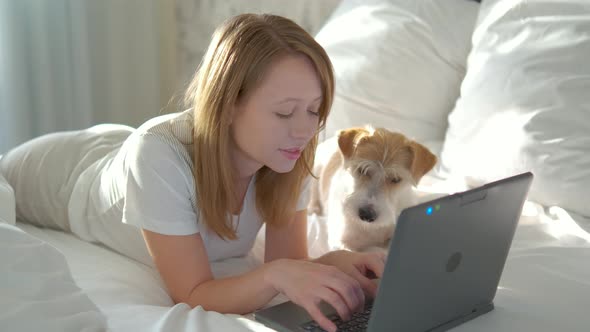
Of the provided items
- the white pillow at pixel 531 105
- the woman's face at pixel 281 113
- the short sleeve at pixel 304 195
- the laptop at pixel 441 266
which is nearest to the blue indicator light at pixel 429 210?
the laptop at pixel 441 266

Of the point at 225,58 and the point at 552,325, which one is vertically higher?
the point at 225,58

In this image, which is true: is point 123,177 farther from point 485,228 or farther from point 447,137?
point 447,137

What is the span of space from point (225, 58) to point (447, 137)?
4.03 ft

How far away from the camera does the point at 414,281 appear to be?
3.70ft

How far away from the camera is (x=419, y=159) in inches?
79.1

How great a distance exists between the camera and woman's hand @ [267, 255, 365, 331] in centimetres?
124

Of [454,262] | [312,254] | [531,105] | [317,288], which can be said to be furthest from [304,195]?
[531,105]

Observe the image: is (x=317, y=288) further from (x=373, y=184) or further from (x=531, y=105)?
(x=531, y=105)

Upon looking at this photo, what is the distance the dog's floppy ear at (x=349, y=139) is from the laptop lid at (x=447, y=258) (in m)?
0.77

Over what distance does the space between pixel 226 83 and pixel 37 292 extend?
1.90 ft

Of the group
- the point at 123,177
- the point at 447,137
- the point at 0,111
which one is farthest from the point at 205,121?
the point at 0,111

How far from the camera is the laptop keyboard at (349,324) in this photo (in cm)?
123

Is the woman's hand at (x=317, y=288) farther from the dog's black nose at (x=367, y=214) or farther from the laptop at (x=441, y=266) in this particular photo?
the dog's black nose at (x=367, y=214)

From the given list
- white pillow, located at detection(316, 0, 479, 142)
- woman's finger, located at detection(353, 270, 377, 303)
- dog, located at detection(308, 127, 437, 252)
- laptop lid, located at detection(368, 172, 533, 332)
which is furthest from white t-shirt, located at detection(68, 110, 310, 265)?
white pillow, located at detection(316, 0, 479, 142)
